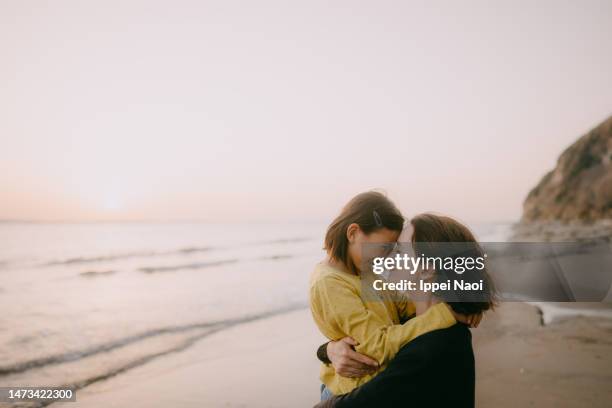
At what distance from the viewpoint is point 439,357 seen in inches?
71.2

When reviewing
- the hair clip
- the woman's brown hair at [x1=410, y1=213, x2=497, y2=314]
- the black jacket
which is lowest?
the black jacket

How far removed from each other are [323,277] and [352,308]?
0.81 ft

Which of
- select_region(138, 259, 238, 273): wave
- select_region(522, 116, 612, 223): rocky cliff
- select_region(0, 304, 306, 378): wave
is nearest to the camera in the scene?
select_region(0, 304, 306, 378): wave

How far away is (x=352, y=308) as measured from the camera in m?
2.19

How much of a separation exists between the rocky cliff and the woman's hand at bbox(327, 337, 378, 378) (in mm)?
31351

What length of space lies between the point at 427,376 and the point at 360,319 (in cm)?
45

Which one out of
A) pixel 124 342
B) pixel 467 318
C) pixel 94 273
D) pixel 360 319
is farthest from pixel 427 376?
pixel 94 273

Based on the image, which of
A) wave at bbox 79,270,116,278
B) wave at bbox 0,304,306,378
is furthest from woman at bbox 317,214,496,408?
wave at bbox 79,270,116,278

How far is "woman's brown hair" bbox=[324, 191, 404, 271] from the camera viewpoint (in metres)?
2.59

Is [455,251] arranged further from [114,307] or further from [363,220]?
[114,307]

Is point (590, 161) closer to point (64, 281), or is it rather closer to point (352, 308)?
point (64, 281)

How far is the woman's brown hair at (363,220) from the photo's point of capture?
102 inches

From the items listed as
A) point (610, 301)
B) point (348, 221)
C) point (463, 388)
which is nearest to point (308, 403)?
point (348, 221)

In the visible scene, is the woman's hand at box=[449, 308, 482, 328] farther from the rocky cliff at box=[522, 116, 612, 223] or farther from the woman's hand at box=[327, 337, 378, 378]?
the rocky cliff at box=[522, 116, 612, 223]
